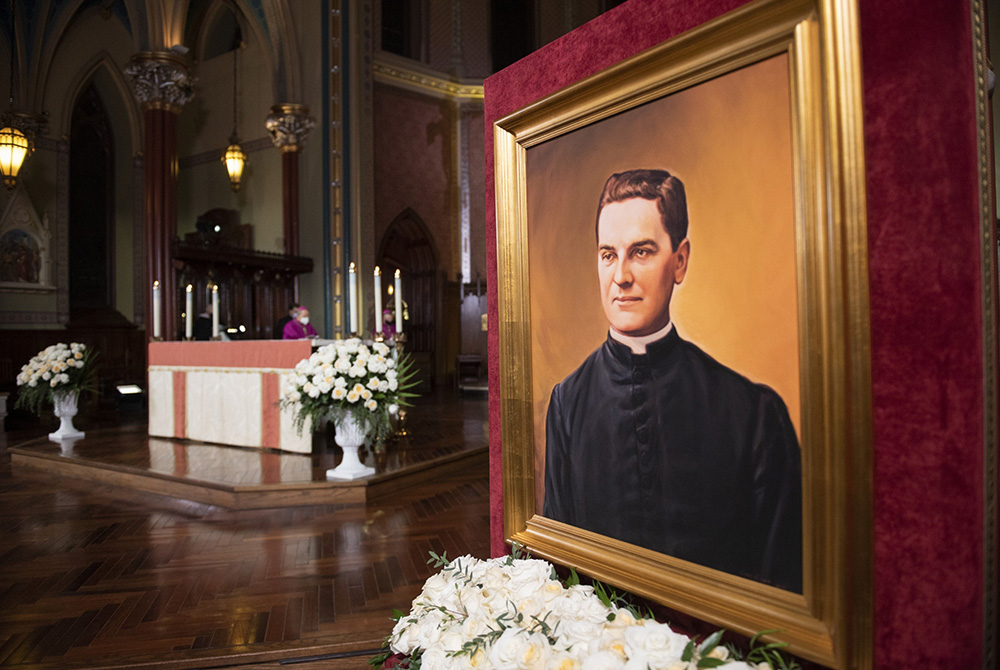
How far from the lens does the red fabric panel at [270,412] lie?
5.89m

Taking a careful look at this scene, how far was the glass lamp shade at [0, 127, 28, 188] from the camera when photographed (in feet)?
25.9

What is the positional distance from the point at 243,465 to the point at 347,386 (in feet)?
4.24

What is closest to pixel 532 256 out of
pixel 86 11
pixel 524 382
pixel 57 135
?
pixel 524 382

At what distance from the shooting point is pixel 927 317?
94cm

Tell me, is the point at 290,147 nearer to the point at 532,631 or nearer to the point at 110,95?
the point at 110,95

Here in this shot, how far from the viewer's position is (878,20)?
958 mm

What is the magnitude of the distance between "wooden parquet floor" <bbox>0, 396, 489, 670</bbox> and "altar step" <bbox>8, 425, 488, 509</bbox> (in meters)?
0.12

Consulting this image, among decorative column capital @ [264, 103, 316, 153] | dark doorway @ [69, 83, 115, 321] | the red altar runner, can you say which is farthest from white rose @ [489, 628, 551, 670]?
dark doorway @ [69, 83, 115, 321]

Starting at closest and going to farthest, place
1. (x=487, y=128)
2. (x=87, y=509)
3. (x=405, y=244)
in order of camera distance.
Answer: (x=487, y=128), (x=87, y=509), (x=405, y=244)

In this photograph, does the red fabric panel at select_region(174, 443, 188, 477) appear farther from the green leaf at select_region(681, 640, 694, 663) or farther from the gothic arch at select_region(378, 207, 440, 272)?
the gothic arch at select_region(378, 207, 440, 272)

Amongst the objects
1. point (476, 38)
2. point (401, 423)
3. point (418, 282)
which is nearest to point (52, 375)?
point (401, 423)

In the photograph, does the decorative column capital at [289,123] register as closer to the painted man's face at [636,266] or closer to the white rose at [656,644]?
the painted man's face at [636,266]

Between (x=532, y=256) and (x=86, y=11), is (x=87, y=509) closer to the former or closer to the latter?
(x=532, y=256)

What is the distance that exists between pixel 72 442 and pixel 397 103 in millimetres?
9489
